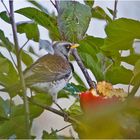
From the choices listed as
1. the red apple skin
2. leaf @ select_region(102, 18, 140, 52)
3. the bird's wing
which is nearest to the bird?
the bird's wing

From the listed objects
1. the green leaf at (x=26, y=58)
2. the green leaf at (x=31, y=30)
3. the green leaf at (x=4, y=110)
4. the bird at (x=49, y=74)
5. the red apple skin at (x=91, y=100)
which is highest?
the green leaf at (x=31, y=30)

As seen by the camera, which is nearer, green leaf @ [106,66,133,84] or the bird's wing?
green leaf @ [106,66,133,84]

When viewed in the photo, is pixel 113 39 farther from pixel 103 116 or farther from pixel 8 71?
pixel 103 116

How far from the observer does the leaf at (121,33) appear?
46 cm

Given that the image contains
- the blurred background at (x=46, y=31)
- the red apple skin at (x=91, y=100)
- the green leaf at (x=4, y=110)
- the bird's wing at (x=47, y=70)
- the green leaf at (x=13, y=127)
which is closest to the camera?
the red apple skin at (x=91, y=100)

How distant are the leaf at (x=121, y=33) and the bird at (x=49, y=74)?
0.14 m

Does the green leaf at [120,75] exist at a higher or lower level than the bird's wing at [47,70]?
higher

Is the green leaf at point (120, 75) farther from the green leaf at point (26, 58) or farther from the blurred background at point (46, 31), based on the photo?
the blurred background at point (46, 31)

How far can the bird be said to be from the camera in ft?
2.26

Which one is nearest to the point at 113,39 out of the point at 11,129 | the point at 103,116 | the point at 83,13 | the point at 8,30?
the point at 83,13

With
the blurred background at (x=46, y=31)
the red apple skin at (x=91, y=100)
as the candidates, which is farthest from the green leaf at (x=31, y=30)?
the blurred background at (x=46, y=31)

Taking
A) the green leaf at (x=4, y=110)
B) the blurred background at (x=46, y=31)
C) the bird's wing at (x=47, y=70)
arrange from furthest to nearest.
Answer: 1. the blurred background at (x=46, y=31)
2. the bird's wing at (x=47, y=70)
3. the green leaf at (x=4, y=110)

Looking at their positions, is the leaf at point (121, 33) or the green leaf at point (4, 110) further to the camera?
the green leaf at point (4, 110)

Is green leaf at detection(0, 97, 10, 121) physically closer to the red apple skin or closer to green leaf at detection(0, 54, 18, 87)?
green leaf at detection(0, 54, 18, 87)
